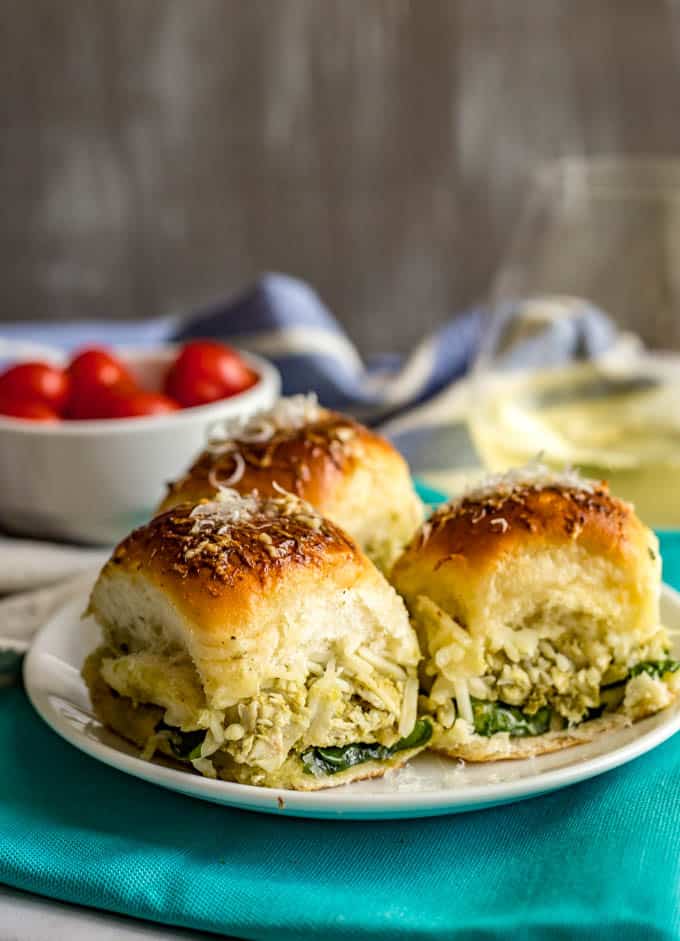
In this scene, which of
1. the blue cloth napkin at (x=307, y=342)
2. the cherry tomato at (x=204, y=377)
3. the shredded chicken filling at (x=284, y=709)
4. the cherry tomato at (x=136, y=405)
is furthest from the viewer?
the blue cloth napkin at (x=307, y=342)

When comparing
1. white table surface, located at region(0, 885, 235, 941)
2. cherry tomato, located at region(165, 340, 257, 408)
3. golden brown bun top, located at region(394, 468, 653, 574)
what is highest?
golden brown bun top, located at region(394, 468, 653, 574)

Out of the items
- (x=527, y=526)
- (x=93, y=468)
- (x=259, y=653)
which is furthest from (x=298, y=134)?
(x=259, y=653)

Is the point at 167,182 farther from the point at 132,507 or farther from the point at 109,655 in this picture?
the point at 109,655

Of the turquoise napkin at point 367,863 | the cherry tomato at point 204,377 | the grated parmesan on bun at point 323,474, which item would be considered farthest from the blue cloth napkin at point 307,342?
the turquoise napkin at point 367,863

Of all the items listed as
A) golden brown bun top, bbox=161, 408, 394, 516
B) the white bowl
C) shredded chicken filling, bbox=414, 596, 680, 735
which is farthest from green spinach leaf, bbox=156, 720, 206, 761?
the white bowl

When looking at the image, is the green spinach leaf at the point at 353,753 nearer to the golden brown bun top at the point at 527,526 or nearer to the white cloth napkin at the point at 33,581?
the golden brown bun top at the point at 527,526

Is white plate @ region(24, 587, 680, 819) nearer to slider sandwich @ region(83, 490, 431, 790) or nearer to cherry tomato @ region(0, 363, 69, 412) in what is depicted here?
slider sandwich @ region(83, 490, 431, 790)

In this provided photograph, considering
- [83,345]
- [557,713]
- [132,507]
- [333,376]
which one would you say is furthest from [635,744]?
[83,345]

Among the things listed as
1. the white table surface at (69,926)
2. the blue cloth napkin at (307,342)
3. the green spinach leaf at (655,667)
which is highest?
the green spinach leaf at (655,667)
